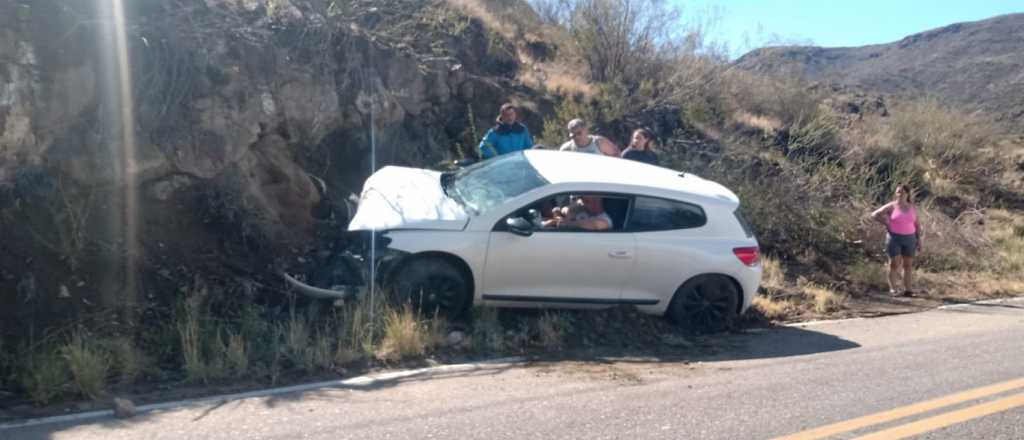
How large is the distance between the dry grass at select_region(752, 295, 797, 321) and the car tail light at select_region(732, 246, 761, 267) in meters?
1.19

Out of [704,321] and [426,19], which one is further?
[426,19]

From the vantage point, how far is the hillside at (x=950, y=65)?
3594 centimetres

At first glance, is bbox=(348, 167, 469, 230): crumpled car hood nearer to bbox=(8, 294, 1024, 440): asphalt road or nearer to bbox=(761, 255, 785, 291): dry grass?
bbox=(8, 294, 1024, 440): asphalt road

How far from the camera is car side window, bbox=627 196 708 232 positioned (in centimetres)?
926

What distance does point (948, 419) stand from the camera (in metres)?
6.52

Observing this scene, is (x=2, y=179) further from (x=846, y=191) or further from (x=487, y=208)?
(x=846, y=191)

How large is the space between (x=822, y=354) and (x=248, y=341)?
186 inches

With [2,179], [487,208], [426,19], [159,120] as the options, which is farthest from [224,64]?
[426,19]

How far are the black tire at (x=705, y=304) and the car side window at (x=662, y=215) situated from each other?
0.52m

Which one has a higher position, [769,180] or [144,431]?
[769,180]

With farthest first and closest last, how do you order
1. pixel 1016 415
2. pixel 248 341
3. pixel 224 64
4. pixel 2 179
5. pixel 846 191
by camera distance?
1. pixel 846 191
2. pixel 224 64
3. pixel 2 179
4. pixel 248 341
5. pixel 1016 415

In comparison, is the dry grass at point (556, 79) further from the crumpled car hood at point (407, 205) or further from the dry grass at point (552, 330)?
the dry grass at point (552, 330)

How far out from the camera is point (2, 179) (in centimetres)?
845

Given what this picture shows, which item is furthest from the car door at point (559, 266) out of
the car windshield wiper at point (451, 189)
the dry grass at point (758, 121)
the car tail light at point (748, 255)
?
the dry grass at point (758, 121)
